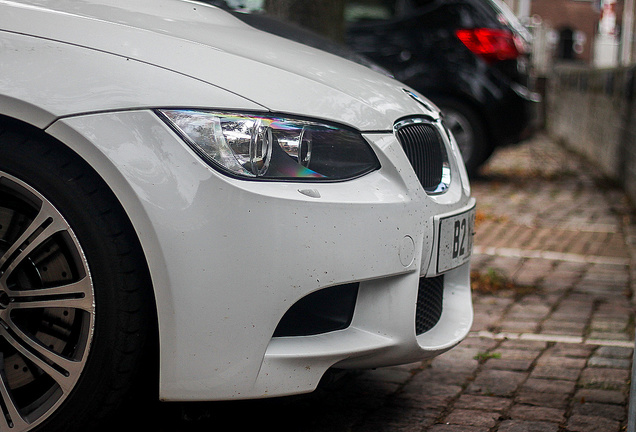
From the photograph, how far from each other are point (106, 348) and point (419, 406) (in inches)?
45.9

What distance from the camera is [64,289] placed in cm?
230

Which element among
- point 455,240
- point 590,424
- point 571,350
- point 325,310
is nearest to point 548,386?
point 590,424

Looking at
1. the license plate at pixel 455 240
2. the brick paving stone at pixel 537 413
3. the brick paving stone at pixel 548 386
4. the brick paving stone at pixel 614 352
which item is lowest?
the brick paving stone at pixel 614 352

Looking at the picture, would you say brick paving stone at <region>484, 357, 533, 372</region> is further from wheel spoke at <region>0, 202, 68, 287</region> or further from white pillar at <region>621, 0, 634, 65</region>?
white pillar at <region>621, 0, 634, 65</region>

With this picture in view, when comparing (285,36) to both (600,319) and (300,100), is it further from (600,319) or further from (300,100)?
(600,319)

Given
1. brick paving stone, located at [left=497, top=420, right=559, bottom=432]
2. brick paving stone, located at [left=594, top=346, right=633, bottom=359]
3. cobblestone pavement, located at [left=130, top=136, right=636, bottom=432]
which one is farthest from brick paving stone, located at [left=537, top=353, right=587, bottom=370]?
brick paving stone, located at [left=497, top=420, right=559, bottom=432]

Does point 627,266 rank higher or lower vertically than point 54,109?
lower

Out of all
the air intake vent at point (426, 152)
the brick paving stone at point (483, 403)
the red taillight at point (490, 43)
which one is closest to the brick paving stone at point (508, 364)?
the brick paving stone at point (483, 403)

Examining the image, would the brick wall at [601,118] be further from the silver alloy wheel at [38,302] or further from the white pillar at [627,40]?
the silver alloy wheel at [38,302]

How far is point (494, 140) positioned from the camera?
26.6ft

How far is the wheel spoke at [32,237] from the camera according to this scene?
2287 millimetres

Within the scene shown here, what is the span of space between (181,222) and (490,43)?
6.30 metres

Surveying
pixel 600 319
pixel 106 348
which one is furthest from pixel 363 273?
pixel 600 319

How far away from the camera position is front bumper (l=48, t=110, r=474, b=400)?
7.20 feet
